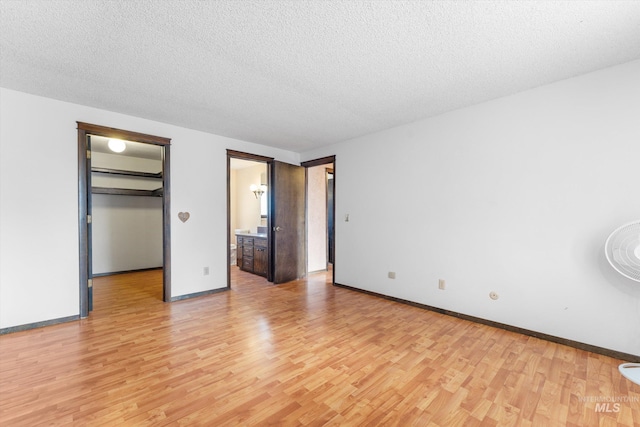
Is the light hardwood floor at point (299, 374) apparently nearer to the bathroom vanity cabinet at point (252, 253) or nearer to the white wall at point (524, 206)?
the white wall at point (524, 206)

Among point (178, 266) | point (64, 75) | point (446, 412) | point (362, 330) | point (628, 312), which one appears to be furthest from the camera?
point (178, 266)

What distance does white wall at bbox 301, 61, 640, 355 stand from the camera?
2.29 m

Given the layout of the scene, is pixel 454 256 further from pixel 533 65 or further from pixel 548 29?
pixel 548 29

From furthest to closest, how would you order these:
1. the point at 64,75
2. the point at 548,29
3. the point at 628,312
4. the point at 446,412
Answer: the point at 64,75 → the point at 628,312 → the point at 548,29 → the point at 446,412

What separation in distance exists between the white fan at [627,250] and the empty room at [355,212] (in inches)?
0.7

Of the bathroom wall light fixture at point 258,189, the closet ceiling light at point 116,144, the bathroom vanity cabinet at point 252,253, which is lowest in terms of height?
the bathroom vanity cabinet at point 252,253

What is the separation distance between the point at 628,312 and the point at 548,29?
2.37 m

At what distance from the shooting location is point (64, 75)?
244 cm

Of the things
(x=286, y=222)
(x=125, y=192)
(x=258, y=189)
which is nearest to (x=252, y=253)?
(x=286, y=222)

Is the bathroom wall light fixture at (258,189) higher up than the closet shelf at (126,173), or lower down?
lower down

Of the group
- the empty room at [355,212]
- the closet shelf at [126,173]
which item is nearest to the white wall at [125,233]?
the closet shelf at [126,173]

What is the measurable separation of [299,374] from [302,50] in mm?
2493

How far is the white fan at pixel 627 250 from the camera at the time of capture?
1979 mm

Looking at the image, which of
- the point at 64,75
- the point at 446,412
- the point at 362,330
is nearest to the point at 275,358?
the point at 362,330
